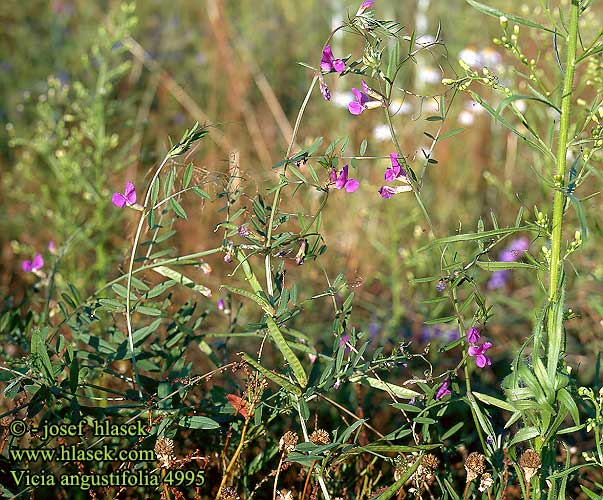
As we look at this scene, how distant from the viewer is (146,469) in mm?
1501

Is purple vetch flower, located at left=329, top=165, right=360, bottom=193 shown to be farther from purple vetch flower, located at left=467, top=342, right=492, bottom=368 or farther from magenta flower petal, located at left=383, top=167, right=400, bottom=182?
purple vetch flower, located at left=467, top=342, right=492, bottom=368

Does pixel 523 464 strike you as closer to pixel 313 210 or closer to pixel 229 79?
pixel 313 210

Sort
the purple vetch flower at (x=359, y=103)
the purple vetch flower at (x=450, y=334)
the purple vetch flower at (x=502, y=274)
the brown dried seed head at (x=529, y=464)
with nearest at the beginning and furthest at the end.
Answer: the brown dried seed head at (x=529, y=464) < the purple vetch flower at (x=359, y=103) < the purple vetch flower at (x=450, y=334) < the purple vetch flower at (x=502, y=274)

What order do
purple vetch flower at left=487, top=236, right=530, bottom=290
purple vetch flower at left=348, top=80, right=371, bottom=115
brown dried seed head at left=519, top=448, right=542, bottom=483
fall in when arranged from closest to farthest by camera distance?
1. brown dried seed head at left=519, top=448, right=542, bottom=483
2. purple vetch flower at left=348, top=80, right=371, bottom=115
3. purple vetch flower at left=487, top=236, right=530, bottom=290

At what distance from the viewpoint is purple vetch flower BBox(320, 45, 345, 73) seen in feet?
4.38

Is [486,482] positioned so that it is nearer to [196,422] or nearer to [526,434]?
[526,434]

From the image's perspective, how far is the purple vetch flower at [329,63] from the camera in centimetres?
134

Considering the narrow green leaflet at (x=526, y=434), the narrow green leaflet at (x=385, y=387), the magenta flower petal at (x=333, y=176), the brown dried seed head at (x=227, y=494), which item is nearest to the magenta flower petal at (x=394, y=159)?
the magenta flower petal at (x=333, y=176)

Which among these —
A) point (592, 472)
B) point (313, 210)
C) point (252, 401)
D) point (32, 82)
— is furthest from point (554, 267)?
point (32, 82)

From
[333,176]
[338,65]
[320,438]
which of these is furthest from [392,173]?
[320,438]

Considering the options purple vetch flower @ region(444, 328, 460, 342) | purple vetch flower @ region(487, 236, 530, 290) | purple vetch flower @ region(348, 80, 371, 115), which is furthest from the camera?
purple vetch flower @ region(487, 236, 530, 290)

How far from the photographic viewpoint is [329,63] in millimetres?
1349

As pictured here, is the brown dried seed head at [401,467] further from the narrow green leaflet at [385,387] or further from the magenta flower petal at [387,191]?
the magenta flower petal at [387,191]

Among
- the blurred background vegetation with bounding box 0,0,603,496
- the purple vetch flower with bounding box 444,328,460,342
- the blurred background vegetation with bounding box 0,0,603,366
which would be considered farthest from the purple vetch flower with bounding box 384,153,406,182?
the purple vetch flower with bounding box 444,328,460,342
